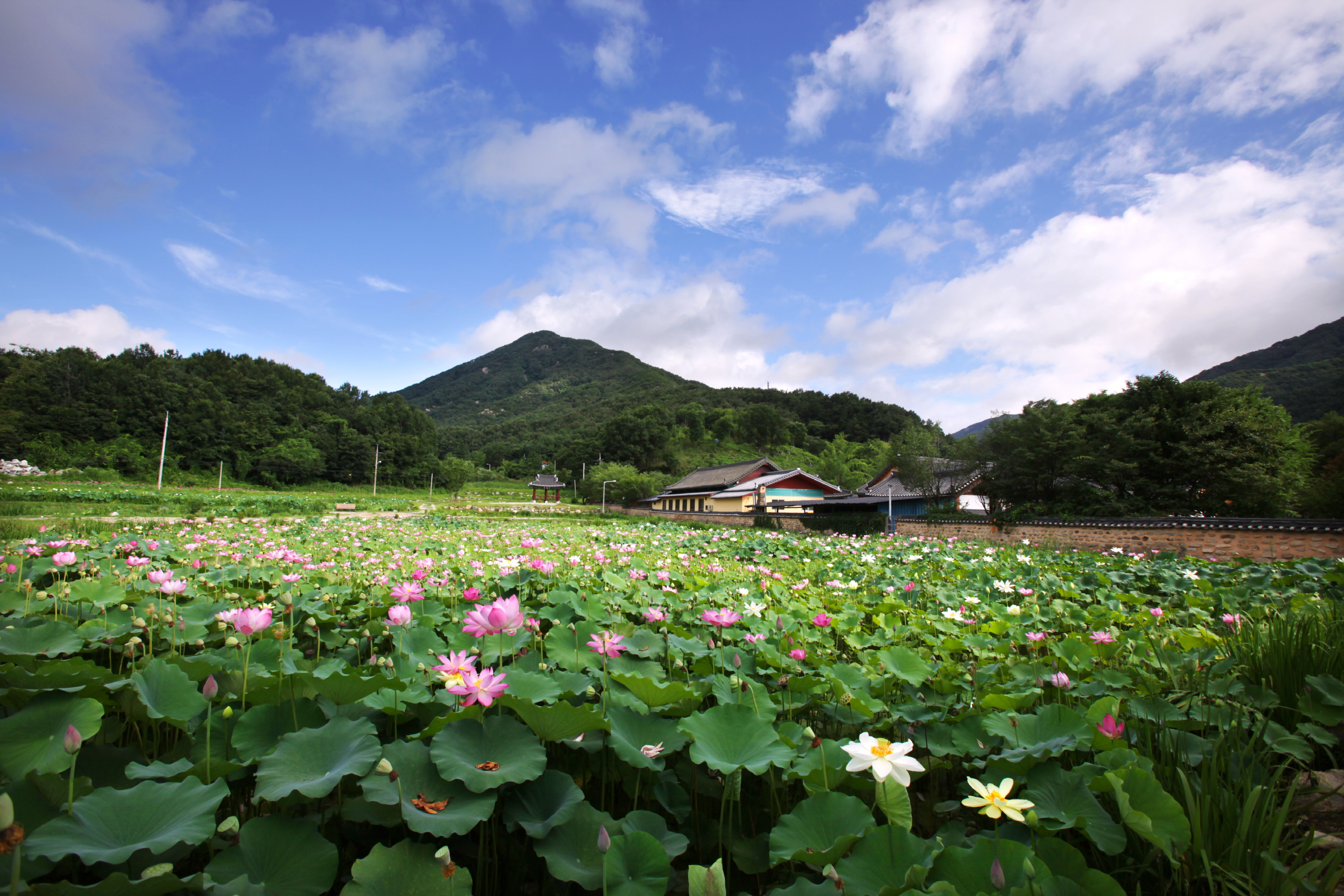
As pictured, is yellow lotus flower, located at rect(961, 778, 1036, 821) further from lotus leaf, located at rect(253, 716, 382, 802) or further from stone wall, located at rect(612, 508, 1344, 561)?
stone wall, located at rect(612, 508, 1344, 561)

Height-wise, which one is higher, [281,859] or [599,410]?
[599,410]

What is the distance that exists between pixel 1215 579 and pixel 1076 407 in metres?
20.0

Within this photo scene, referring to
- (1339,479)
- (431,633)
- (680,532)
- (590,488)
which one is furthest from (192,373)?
(1339,479)

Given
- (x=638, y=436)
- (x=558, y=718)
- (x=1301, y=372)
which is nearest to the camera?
(x=558, y=718)

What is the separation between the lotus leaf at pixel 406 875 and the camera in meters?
0.90

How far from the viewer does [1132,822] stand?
3.48 feet

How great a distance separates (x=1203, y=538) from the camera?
1098cm

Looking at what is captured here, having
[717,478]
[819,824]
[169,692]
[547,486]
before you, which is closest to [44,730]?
[169,692]

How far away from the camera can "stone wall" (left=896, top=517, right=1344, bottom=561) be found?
9.30m

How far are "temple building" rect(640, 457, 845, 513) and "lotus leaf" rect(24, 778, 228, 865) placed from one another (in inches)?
1262

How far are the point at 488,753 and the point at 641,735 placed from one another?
39 centimetres

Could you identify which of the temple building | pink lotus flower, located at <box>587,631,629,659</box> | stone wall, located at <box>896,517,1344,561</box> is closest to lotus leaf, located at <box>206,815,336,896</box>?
pink lotus flower, located at <box>587,631,629,659</box>

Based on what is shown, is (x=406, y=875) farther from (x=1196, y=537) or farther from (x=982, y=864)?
(x=1196, y=537)

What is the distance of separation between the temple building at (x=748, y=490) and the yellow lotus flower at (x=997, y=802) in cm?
3165
